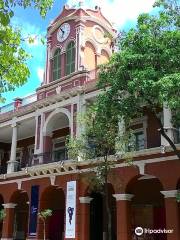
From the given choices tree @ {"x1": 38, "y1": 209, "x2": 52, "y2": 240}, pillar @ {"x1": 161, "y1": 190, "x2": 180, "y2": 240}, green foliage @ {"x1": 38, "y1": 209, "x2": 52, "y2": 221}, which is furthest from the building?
green foliage @ {"x1": 38, "y1": 209, "x2": 52, "y2": 221}

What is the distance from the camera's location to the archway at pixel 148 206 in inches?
890

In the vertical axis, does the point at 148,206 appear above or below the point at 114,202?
below

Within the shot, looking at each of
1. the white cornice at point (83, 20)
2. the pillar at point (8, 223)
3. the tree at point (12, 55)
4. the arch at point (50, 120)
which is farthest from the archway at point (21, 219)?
the tree at point (12, 55)

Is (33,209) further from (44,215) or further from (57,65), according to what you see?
(57,65)

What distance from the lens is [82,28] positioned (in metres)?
26.0

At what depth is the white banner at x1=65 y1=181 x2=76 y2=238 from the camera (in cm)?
2139

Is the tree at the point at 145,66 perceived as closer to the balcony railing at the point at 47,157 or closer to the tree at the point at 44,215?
the tree at the point at 44,215

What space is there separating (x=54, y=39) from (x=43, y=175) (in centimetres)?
915

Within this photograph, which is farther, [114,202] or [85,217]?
[114,202]

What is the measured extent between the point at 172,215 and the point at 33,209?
942 centimetres

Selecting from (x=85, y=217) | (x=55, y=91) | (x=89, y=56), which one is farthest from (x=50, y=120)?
(x=85, y=217)

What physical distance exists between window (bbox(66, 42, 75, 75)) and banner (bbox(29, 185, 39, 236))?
24.1ft

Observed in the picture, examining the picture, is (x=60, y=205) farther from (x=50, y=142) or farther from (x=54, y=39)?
(x=54, y=39)

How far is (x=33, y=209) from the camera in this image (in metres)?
24.4
